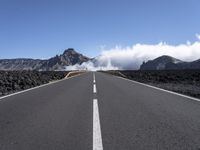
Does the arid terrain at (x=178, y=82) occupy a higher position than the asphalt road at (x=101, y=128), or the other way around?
the asphalt road at (x=101, y=128)

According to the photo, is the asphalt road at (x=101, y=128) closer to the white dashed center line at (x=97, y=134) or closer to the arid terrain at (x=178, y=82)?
the white dashed center line at (x=97, y=134)

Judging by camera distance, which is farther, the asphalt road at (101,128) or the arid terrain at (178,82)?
the arid terrain at (178,82)

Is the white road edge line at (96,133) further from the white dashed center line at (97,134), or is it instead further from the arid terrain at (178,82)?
the arid terrain at (178,82)

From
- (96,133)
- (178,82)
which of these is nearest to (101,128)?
(96,133)

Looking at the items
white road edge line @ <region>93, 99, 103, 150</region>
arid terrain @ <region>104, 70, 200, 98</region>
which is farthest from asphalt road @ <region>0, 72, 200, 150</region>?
arid terrain @ <region>104, 70, 200, 98</region>

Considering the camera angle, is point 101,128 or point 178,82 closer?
point 101,128

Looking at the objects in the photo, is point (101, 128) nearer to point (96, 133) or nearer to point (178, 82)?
point (96, 133)

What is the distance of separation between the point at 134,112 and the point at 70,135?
2.93 meters

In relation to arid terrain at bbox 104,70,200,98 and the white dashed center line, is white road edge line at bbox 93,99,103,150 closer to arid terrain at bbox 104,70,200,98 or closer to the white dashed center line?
the white dashed center line

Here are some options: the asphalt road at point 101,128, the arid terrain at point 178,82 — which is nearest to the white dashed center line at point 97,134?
the asphalt road at point 101,128

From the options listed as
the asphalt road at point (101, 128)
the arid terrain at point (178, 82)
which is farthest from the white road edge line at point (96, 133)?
the arid terrain at point (178, 82)

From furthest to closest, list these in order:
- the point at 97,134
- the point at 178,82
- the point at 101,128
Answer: the point at 178,82 → the point at 101,128 → the point at 97,134

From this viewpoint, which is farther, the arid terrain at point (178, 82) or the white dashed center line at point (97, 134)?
the arid terrain at point (178, 82)

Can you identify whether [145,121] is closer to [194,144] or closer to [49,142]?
[194,144]
